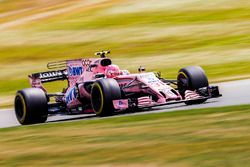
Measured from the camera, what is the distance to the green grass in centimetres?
1052

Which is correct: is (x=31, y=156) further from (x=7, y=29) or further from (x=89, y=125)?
(x=7, y=29)

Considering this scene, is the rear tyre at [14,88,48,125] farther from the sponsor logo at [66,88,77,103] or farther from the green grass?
the green grass

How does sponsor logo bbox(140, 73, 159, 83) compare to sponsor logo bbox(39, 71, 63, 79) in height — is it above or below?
below

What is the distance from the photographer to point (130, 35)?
45594mm

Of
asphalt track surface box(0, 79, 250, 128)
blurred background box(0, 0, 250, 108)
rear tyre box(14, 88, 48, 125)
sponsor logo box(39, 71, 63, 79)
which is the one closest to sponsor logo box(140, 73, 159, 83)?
asphalt track surface box(0, 79, 250, 128)

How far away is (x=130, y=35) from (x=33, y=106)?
88.8ft

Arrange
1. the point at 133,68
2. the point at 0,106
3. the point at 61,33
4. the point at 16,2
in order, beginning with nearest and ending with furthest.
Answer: the point at 0,106 → the point at 133,68 → the point at 61,33 → the point at 16,2

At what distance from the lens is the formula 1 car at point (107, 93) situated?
17922mm

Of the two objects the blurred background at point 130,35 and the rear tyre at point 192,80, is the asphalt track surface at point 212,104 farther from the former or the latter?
the blurred background at point 130,35

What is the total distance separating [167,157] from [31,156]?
2373 millimetres

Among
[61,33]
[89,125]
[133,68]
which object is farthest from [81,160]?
[61,33]

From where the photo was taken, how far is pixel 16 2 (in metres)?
60.3

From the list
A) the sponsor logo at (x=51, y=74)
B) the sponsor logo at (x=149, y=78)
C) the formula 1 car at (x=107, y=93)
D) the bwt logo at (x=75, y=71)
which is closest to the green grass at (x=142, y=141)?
the formula 1 car at (x=107, y=93)

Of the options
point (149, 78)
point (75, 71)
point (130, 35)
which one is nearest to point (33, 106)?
point (75, 71)
